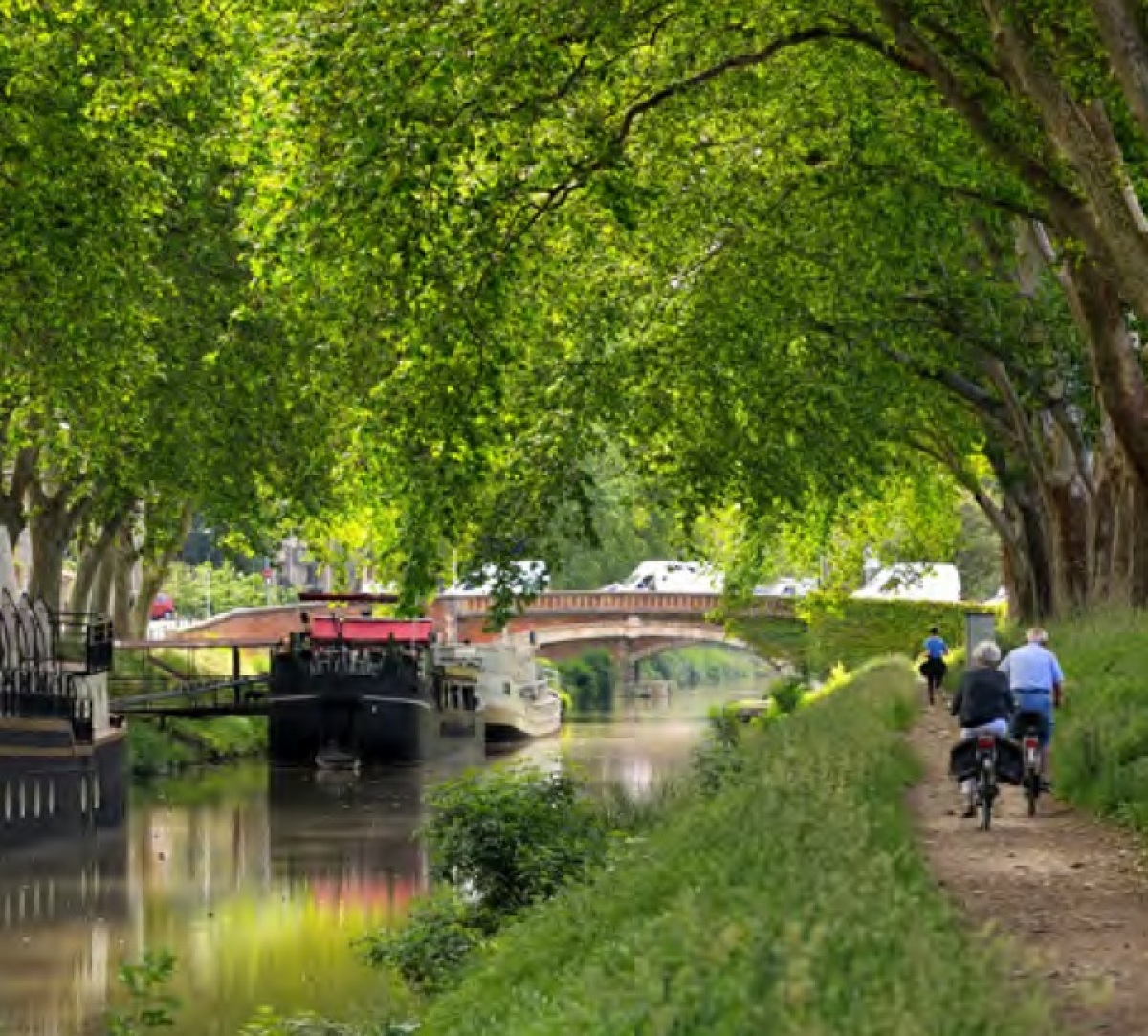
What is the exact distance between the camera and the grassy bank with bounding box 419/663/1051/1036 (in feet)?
28.2

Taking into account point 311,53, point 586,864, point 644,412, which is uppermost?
point 311,53

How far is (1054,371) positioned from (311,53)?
16.6 meters

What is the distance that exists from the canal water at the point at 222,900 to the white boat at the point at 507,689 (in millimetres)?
21107

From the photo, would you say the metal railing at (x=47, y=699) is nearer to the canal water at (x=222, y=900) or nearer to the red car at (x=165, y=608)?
the canal water at (x=222, y=900)

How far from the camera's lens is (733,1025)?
8383 mm

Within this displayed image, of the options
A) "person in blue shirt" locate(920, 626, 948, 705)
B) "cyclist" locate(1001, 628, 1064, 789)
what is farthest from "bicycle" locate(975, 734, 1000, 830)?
"person in blue shirt" locate(920, 626, 948, 705)

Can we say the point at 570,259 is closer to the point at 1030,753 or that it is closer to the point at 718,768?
the point at 718,768

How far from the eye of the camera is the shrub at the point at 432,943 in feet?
71.4

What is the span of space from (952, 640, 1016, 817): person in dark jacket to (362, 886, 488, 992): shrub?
14.5 feet

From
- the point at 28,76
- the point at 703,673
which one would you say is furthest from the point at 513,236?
the point at 703,673

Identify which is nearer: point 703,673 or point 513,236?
point 513,236

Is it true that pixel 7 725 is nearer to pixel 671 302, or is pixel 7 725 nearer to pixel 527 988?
pixel 671 302

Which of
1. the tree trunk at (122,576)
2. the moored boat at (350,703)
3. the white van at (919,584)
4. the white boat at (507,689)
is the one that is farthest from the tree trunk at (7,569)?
the white van at (919,584)

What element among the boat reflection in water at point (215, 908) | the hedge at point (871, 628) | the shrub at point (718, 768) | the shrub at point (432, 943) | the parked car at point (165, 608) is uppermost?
the parked car at point (165, 608)
